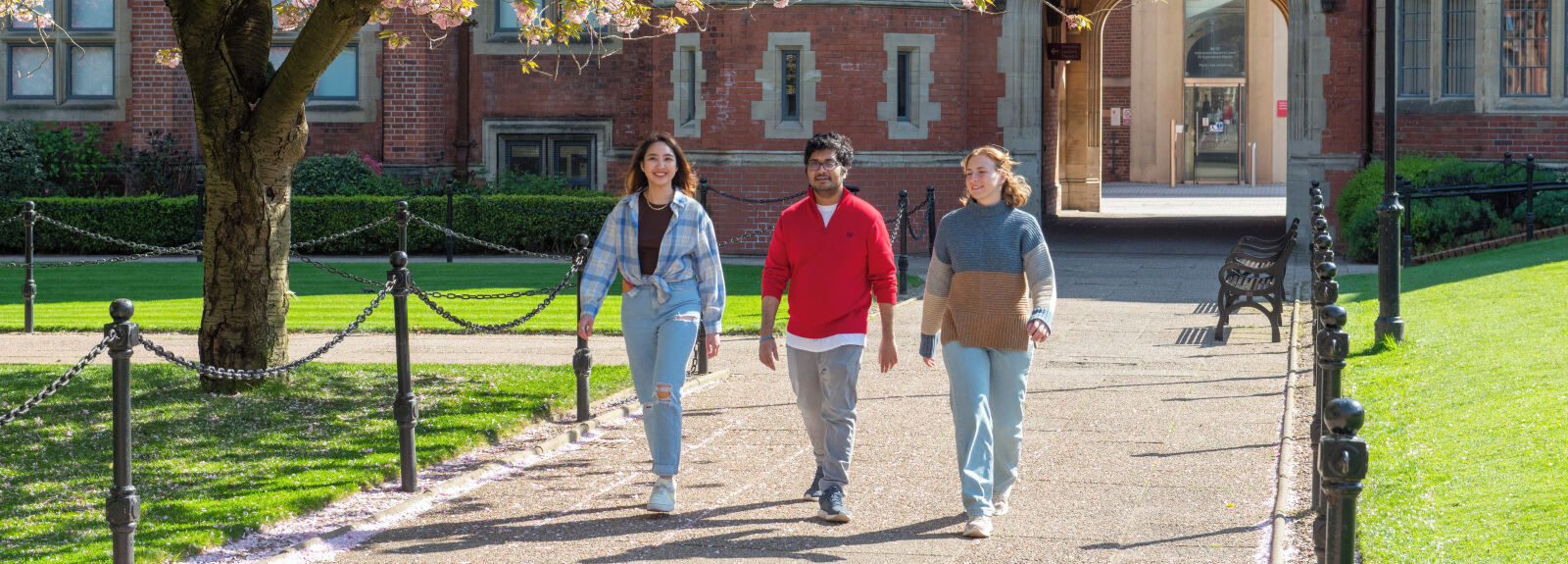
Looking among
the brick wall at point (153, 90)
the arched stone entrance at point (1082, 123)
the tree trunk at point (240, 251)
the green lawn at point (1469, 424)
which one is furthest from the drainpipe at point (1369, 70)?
the brick wall at point (153, 90)

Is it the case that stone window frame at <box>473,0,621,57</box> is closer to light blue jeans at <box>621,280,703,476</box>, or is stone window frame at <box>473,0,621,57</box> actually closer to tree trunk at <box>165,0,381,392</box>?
tree trunk at <box>165,0,381,392</box>

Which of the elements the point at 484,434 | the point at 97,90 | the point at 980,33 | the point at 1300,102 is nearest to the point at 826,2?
the point at 980,33

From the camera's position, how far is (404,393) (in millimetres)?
7301

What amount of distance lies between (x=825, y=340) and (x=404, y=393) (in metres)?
2.00

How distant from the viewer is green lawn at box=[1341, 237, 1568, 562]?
5801 millimetres

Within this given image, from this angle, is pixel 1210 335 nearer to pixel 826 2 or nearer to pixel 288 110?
pixel 288 110

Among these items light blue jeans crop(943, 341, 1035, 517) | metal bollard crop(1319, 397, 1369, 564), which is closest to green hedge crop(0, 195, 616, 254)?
light blue jeans crop(943, 341, 1035, 517)

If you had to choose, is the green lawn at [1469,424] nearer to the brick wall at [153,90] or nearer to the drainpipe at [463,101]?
the drainpipe at [463,101]

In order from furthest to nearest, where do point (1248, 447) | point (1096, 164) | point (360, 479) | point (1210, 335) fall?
point (1096, 164) < point (1210, 335) < point (1248, 447) < point (360, 479)

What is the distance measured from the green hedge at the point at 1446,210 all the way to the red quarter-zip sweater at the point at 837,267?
11.7 meters

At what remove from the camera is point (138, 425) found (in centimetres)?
850

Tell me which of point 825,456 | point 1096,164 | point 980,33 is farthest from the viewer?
point 1096,164

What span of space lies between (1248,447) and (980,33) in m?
13.3

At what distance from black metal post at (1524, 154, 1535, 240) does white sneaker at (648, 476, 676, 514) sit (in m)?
13.1
